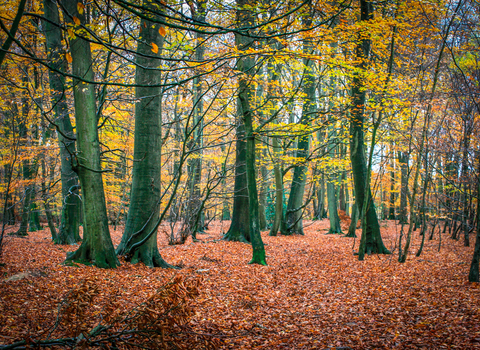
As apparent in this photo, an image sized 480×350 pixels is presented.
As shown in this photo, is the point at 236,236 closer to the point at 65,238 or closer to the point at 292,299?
the point at 65,238

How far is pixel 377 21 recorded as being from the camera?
671 cm

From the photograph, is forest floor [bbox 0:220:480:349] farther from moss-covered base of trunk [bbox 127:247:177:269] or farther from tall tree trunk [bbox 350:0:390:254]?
tall tree trunk [bbox 350:0:390:254]

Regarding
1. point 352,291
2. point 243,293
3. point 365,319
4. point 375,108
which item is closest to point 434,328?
point 365,319

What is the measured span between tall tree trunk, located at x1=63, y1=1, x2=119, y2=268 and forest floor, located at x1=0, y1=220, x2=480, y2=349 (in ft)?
1.32

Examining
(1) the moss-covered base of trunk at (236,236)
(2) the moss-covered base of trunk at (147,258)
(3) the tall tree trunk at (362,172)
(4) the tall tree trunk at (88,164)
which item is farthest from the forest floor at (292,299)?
(1) the moss-covered base of trunk at (236,236)

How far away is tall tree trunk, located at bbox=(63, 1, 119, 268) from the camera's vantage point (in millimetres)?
5418

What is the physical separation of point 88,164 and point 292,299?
171 inches

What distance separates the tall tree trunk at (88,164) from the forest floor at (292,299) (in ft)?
1.32

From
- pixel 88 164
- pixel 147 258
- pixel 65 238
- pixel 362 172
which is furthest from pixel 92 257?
pixel 362 172

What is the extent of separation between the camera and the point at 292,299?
17.3 ft

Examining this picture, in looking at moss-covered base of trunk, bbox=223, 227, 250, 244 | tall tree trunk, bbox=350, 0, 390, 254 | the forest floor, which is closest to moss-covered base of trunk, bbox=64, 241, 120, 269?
the forest floor

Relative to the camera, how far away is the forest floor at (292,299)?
3627 millimetres

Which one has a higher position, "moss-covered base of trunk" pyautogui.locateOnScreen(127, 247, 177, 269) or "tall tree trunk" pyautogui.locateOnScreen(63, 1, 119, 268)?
"tall tree trunk" pyautogui.locateOnScreen(63, 1, 119, 268)

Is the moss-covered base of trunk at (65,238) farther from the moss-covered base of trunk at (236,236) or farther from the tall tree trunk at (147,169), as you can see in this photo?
the moss-covered base of trunk at (236,236)
